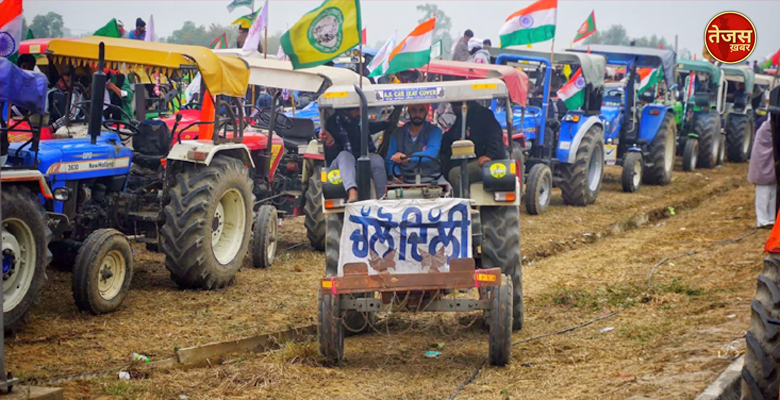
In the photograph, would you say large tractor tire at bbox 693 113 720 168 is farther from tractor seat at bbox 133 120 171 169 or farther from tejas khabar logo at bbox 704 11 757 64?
tejas khabar logo at bbox 704 11 757 64

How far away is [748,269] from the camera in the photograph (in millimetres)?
10062

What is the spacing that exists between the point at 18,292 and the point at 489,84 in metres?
4.08

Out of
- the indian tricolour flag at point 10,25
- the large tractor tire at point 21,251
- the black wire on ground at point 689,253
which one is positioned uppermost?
the indian tricolour flag at point 10,25

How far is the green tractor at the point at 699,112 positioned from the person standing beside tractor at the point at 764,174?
970cm

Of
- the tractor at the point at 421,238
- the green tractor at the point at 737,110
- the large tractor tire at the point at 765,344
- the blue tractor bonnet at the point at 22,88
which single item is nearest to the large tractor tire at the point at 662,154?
the green tractor at the point at 737,110

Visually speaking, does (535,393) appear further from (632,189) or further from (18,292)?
(632,189)

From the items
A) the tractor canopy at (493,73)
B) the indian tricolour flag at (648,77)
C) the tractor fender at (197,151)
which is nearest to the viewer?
the tractor fender at (197,151)

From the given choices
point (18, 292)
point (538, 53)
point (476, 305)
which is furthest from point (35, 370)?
point (538, 53)

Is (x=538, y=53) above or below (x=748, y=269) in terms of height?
above

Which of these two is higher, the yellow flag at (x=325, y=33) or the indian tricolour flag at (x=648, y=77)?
the yellow flag at (x=325, y=33)

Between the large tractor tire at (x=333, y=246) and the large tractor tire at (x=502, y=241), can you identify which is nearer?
the large tractor tire at (x=333, y=246)

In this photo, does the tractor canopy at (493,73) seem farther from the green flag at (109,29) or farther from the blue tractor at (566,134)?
the green flag at (109,29)

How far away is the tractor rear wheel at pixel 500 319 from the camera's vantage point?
6664 mm

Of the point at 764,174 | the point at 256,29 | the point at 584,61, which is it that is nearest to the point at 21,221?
the point at 256,29
